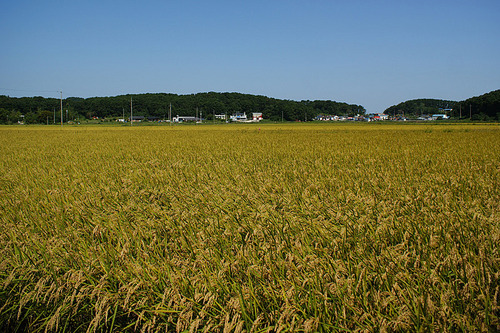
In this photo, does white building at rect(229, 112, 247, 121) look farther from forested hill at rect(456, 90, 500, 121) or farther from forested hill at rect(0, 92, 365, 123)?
forested hill at rect(456, 90, 500, 121)

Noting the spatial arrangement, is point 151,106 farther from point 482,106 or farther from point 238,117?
point 482,106

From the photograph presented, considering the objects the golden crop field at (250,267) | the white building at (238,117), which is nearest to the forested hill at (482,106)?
the white building at (238,117)

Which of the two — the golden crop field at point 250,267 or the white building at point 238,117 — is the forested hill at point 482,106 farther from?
the golden crop field at point 250,267

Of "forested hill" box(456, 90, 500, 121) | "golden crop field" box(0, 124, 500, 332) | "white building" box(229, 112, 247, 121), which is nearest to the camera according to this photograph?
"golden crop field" box(0, 124, 500, 332)

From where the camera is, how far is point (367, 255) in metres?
2.25

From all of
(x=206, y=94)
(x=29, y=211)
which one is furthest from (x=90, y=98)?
(x=29, y=211)

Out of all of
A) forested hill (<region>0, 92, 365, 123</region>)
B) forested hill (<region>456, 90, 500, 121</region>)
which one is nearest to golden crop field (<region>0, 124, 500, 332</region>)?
forested hill (<region>456, 90, 500, 121</region>)

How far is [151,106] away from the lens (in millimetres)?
124062

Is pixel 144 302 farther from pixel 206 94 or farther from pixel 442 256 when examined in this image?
pixel 206 94

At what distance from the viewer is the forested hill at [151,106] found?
11338 cm

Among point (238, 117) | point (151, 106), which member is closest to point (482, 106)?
point (238, 117)

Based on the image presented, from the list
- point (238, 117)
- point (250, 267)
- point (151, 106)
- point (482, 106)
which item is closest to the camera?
point (250, 267)

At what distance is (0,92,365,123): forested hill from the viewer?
113 meters

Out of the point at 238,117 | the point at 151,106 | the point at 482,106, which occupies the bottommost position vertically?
the point at 482,106
